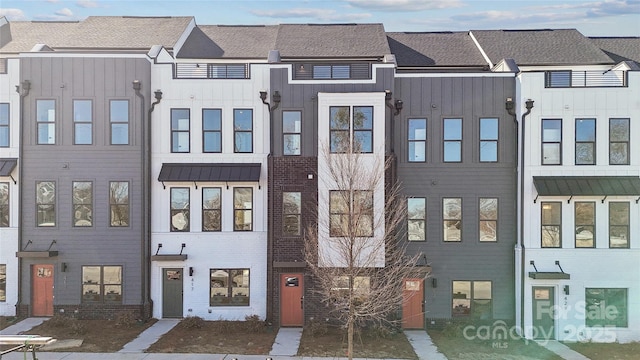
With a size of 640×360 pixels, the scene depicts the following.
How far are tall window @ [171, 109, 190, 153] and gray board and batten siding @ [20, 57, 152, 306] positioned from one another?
1.14m

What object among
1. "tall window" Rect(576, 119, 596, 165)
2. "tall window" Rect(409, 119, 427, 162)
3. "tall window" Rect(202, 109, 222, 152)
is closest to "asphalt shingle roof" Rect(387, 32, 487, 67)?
"tall window" Rect(409, 119, 427, 162)

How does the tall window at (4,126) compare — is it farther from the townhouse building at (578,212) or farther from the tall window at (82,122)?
the townhouse building at (578,212)

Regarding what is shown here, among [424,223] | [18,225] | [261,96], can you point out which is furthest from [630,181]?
[18,225]

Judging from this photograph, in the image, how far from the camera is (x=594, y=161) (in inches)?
614

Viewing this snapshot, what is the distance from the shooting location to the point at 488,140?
1597 centimetres

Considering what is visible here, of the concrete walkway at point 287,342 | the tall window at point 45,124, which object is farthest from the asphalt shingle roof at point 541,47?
the tall window at point 45,124

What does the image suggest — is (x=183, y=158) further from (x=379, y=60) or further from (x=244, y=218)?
(x=379, y=60)

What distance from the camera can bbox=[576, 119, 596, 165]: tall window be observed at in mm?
15594

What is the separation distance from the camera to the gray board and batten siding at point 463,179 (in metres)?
15.9

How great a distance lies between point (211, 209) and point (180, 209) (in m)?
1.16

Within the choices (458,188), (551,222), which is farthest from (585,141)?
(458,188)

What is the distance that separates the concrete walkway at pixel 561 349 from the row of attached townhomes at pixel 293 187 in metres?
0.43

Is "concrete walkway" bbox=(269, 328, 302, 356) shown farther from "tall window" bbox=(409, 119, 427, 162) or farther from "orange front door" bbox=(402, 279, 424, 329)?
"tall window" bbox=(409, 119, 427, 162)

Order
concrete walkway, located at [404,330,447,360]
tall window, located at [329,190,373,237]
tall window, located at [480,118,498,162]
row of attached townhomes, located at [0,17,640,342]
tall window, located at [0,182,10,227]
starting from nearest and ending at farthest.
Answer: tall window, located at [329,190,373,237] < concrete walkway, located at [404,330,447,360] < row of attached townhomes, located at [0,17,640,342] < tall window, located at [480,118,498,162] < tall window, located at [0,182,10,227]
